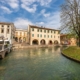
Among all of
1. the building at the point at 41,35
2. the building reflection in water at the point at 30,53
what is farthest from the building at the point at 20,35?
the building reflection in water at the point at 30,53

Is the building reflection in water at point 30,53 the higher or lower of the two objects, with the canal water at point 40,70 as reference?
higher

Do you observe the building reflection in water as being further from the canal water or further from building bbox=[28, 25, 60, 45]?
building bbox=[28, 25, 60, 45]

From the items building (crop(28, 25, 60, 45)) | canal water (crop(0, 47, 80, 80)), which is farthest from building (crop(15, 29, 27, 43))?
canal water (crop(0, 47, 80, 80))

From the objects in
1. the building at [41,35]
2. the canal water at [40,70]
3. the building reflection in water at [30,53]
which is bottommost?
the canal water at [40,70]

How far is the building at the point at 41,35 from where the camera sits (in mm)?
72812

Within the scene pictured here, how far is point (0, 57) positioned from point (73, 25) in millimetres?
22859

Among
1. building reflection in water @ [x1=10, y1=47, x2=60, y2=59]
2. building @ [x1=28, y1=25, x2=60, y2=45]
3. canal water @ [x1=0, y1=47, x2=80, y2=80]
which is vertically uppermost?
building @ [x1=28, y1=25, x2=60, y2=45]

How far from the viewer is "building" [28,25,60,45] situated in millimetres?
72812

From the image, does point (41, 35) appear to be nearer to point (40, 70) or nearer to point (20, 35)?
point (20, 35)

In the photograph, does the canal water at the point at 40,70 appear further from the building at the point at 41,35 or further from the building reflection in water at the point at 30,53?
the building at the point at 41,35

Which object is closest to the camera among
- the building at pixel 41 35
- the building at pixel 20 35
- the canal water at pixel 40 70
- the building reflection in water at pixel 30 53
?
the canal water at pixel 40 70

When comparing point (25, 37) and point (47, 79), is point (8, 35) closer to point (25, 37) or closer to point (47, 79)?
point (25, 37)

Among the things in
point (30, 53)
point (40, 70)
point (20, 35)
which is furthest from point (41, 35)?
point (40, 70)

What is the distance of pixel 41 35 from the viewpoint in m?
77.1
